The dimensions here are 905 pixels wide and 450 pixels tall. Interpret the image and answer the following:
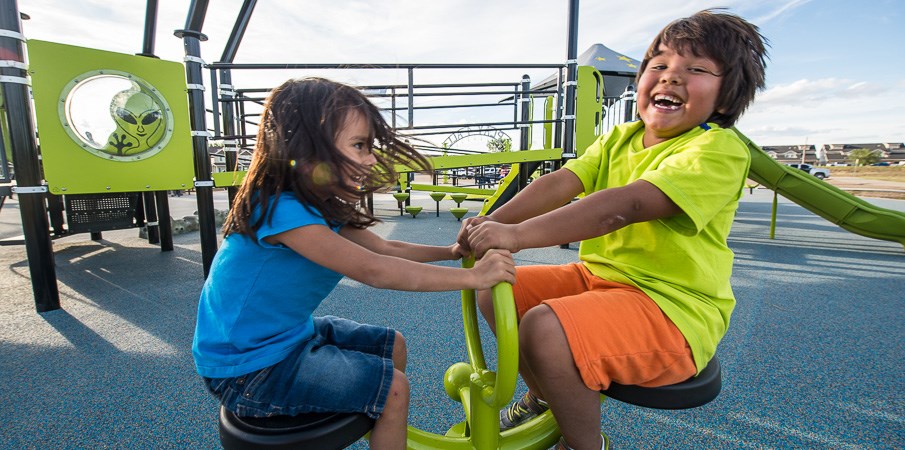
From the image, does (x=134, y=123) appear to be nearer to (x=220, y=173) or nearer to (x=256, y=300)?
(x=220, y=173)

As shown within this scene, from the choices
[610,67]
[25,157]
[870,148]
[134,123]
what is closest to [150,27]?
[134,123]

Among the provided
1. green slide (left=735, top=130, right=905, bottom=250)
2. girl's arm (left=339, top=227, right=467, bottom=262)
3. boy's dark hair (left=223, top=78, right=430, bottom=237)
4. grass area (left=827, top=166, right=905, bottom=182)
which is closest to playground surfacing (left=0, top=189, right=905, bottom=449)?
green slide (left=735, top=130, right=905, bottom=250)

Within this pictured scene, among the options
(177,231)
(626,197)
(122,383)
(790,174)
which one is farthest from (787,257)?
(177,231)

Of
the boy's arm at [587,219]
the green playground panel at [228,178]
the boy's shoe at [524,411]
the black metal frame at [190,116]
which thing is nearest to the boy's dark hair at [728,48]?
the boy's arm at [587,219]

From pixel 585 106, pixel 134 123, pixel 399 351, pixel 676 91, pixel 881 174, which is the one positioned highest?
pixel 585 106

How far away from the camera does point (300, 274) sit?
0.80 meters

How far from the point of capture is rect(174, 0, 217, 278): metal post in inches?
92.7

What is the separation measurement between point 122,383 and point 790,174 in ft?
13.3

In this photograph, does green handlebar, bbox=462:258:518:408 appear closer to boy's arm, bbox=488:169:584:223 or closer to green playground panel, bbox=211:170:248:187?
boy's arm, bbox=488:169:584:223

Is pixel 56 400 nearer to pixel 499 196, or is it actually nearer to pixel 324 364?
pixel 324 364

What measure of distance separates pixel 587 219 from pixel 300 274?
0.55 m

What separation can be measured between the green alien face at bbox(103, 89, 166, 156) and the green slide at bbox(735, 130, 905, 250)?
3.75m

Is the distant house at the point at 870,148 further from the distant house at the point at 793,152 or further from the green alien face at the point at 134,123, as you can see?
the green alien face at the point at 134,123

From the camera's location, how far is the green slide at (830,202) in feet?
9.50
